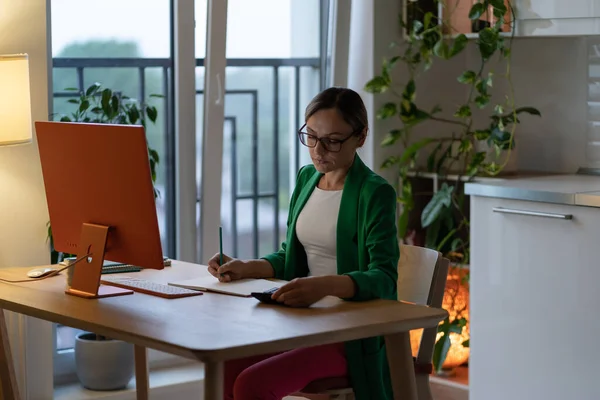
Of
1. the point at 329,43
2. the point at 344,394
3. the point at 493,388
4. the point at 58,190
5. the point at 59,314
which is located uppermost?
the point at 329,43

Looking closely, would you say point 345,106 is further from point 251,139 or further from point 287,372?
point 251,139

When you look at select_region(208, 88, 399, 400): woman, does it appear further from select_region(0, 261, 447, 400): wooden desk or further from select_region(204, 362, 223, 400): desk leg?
select_region(204, 362, 223, 400): desk leg

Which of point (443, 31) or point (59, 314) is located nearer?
point (59, 314)

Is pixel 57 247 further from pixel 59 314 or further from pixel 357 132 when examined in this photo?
pixel 357 132

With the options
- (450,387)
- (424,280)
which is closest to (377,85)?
(450,387)

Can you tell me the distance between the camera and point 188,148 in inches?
156

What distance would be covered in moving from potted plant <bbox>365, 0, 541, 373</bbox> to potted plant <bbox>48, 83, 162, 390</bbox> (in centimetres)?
101

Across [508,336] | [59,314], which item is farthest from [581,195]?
[59,314]

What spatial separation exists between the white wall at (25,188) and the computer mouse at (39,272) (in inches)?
18.9

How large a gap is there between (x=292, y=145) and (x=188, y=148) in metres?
0.57

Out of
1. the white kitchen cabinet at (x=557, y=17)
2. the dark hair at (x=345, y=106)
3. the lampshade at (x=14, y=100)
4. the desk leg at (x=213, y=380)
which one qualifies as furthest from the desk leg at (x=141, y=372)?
the white kitchen cabinet at (x=557, y=17)

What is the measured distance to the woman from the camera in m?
2.46

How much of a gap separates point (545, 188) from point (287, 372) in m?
1.37

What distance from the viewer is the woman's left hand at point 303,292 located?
2.33m
